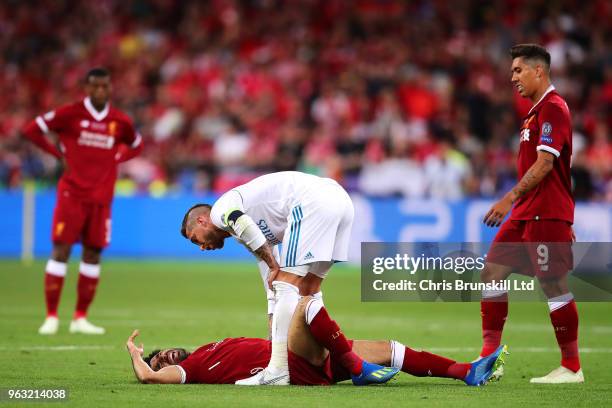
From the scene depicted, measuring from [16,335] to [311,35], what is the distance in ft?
51.0

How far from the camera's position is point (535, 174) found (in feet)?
24.6

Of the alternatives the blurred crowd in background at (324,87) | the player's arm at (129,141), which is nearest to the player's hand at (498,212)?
the player's arm at (129,141)

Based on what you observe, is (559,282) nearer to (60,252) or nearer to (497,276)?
(497,276)

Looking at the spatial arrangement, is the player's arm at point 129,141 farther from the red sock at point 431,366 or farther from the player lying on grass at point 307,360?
the red sock at point 431,366

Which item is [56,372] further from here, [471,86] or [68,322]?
[471,86]

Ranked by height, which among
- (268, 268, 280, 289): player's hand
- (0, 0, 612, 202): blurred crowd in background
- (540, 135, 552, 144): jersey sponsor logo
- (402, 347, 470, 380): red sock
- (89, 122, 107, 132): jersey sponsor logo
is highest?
(0, 0, 612, 202): blurred crowd in background

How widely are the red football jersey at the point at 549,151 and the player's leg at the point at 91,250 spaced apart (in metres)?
5.24

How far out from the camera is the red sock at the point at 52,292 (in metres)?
11.3

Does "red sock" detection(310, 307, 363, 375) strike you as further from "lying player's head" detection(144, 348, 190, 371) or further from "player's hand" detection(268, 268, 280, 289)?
"lying player's head" detection(144, 348, 190, 371)

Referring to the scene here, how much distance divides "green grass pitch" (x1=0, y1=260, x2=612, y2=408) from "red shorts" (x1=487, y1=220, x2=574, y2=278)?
82 centimetres

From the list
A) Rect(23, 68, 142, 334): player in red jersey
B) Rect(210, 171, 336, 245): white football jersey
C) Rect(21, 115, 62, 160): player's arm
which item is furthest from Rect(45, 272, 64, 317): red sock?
Rect(210, 171, 336, 245): white football jersey

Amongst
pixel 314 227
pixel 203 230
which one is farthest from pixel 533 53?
pixel 203 230

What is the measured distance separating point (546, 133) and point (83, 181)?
5.63m

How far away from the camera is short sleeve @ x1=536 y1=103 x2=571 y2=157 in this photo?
7.56m
